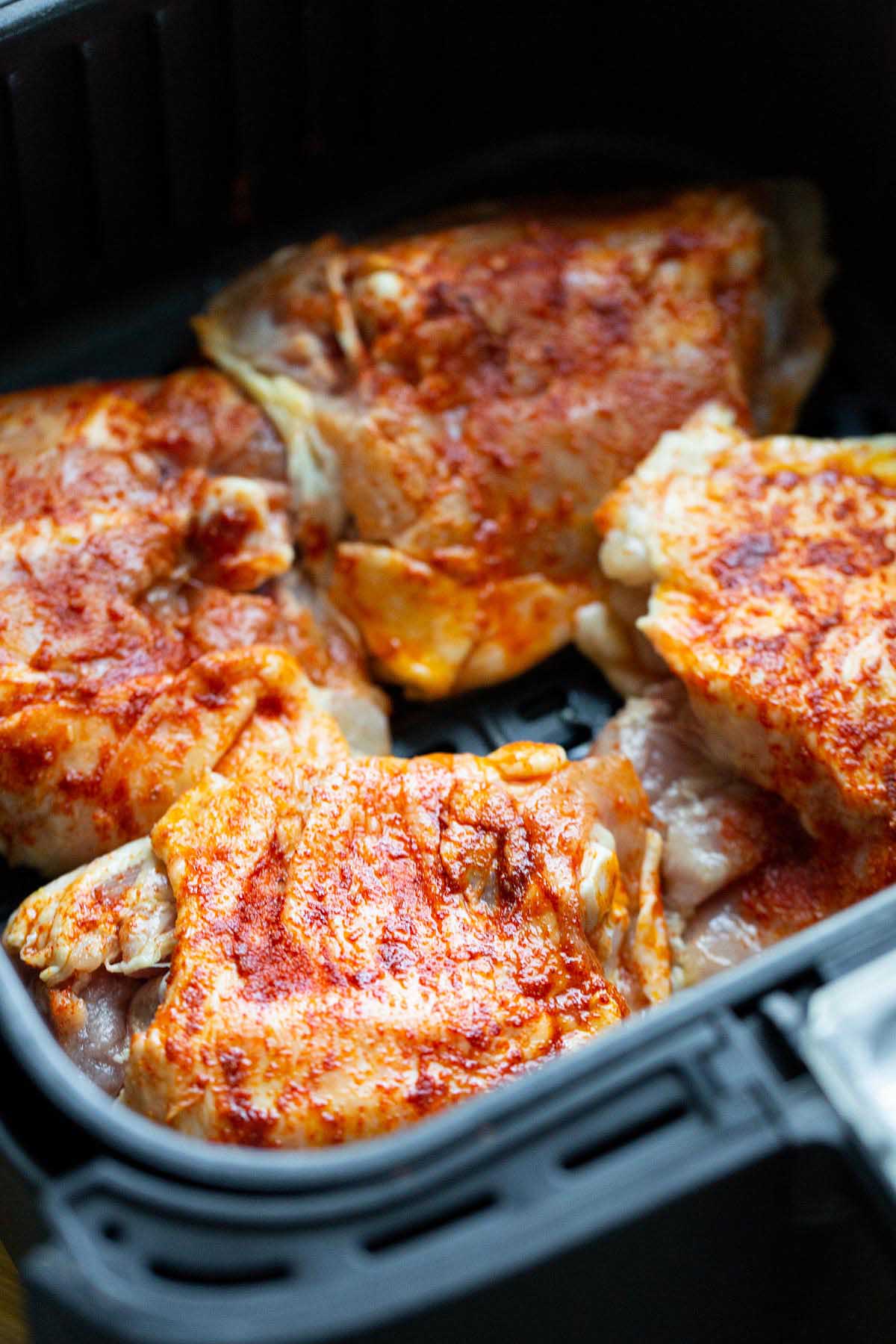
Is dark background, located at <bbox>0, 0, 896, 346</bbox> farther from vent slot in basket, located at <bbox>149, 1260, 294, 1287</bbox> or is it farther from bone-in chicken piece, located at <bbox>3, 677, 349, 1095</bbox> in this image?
vent slot in basket, located at <bbox>149, 1260, 294, 1287</bbox>

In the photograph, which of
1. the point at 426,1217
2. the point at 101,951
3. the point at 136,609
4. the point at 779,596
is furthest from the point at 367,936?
the point at 779,596

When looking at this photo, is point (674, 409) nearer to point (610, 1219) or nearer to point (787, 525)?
point (787, 525)

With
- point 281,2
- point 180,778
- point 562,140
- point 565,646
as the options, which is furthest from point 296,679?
point 562,140

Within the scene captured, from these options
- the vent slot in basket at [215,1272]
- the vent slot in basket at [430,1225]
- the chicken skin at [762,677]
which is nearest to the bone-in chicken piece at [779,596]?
the chicken skin at [762,677]

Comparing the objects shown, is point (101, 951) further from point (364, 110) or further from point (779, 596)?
point (364, 110)

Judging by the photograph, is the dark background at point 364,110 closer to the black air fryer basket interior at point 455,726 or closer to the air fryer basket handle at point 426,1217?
the black air fryer basket interior at point 455,726

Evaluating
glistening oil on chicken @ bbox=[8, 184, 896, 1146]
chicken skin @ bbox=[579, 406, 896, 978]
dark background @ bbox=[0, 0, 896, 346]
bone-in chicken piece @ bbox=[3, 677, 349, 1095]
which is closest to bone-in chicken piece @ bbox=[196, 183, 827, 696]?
glistening oil on chicken @ bbox=[8, 184, 896, 1146]
